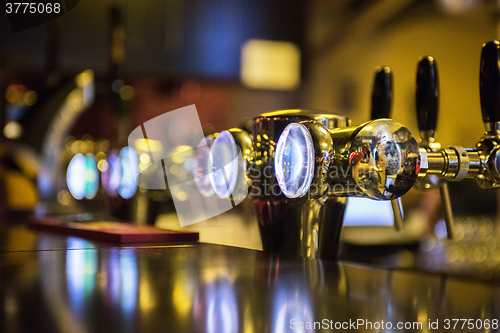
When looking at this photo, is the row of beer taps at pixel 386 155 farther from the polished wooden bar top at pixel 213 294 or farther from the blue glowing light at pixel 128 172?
the blue glowing light at pixel 128 172

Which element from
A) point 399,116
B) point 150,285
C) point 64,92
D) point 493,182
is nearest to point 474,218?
point 399,116

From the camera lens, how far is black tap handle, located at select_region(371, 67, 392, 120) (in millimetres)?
570

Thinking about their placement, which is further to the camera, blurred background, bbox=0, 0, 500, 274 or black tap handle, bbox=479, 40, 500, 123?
blurred background, bbox=0, 0, 500, 274

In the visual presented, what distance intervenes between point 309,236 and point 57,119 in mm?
1249

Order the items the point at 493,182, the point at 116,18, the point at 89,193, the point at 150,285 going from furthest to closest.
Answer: the point at 89,193
the point at 116,18
the point at 493,182
the point at 150,285

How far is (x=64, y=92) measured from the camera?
1.57 meters

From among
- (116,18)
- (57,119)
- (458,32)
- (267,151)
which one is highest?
(458,32)

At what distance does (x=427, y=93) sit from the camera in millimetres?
524

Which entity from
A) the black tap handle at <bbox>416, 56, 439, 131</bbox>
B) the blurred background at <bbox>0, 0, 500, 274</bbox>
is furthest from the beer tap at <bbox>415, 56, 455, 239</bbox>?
the blurred background at <bbox>0, 0, 500, 274</bbox>

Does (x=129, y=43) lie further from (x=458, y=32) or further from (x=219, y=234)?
(x=458, y=32)

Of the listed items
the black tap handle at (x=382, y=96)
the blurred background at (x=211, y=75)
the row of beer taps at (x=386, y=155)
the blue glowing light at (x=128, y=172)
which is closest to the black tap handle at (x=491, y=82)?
the row of beer taps at (x=386, y=155)

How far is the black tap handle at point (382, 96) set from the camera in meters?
0.57

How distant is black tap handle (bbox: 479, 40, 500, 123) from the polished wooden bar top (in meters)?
0.18

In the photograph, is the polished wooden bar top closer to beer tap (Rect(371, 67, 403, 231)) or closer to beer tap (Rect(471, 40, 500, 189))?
beer tap (Rect(471, 40, 500, 189))
